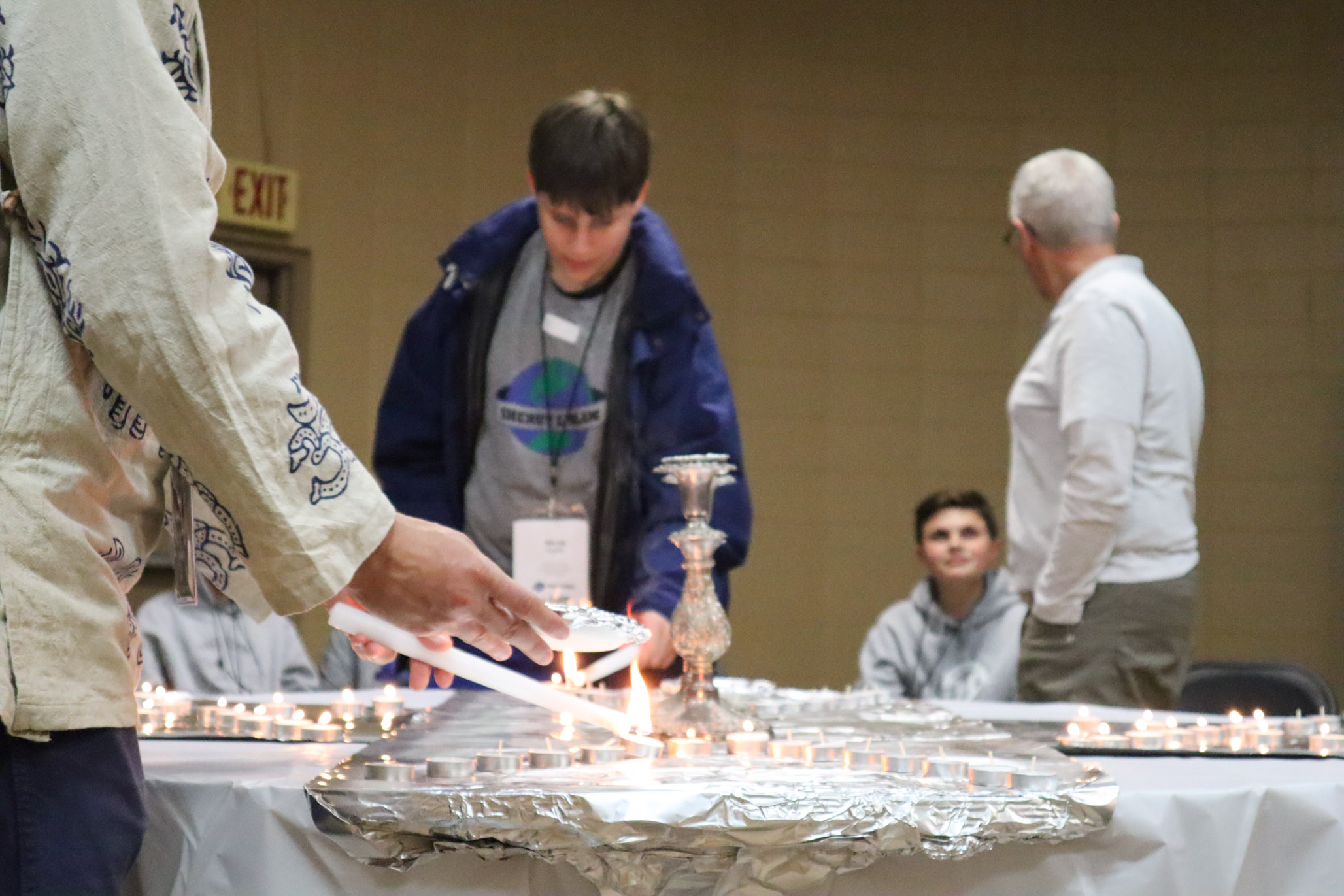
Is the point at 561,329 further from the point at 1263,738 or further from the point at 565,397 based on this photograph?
the point at 1263,738

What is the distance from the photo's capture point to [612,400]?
2.33 metres

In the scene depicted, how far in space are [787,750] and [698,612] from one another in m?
0.20

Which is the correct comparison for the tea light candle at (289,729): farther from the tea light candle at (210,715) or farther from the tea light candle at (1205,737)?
the tea light candle at (1205,737)

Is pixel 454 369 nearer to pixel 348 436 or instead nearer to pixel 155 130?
pixel 155 130

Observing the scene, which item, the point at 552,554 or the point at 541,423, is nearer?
the point at 552,554

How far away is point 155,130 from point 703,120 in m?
4.29

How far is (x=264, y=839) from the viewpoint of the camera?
112 cm

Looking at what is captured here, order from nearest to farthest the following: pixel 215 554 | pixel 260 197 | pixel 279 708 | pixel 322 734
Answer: pixel 215 554 < pixel 322 734 < pixel 279 708 < pixel 260 197

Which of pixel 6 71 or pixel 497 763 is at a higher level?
pixel 6 71

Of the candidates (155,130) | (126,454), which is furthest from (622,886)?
(155,130)

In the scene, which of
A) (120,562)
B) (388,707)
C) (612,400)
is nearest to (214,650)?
(612,400)

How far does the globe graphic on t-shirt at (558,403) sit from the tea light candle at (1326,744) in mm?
1276

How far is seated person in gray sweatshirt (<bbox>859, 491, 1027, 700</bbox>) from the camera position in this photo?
150 inches

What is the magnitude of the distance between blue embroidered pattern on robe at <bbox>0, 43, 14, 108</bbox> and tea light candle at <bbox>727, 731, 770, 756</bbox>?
0.83 meters
